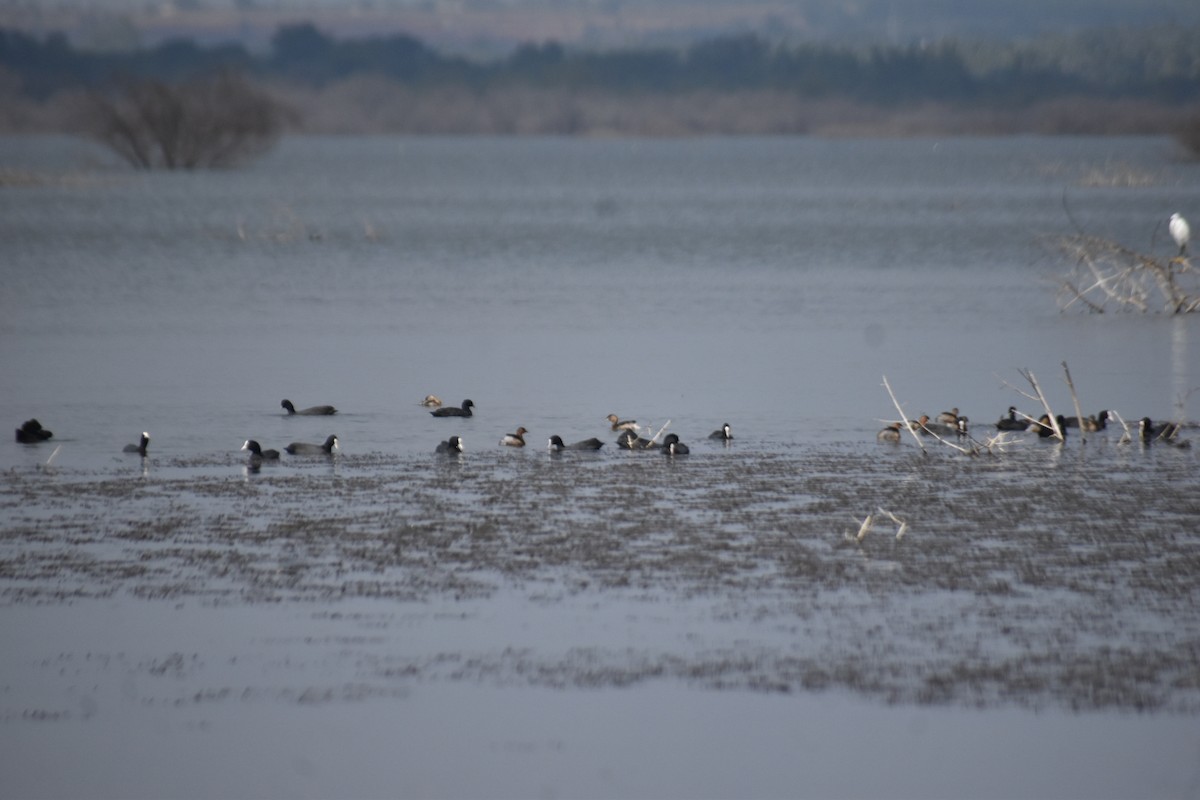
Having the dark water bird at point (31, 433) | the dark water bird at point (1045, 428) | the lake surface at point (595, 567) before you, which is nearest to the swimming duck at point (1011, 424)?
the lake surface at point (595, 567)

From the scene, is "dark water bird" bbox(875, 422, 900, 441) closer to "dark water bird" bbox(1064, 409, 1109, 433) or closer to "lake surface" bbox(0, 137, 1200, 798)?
"lake surface" bbox(0, 137, 1200, 798)

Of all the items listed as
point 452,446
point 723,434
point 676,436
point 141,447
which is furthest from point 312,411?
point 676,436

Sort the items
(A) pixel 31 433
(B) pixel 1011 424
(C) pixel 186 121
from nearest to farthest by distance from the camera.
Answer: (A) pixel 31 433 → (B) pixel 1011 424 → (C) pixel 186 121

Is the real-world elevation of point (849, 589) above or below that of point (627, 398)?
below

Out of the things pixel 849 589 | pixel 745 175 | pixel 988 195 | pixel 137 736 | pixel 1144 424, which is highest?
pixel 745 175

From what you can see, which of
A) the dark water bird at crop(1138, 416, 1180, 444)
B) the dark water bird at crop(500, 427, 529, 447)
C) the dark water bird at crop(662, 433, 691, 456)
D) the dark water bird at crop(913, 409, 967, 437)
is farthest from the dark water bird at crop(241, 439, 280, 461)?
the dark water bird at crop(1138, 416, 1180, 444)

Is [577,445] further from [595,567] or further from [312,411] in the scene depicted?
[595,567]

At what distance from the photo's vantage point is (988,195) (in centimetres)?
7294

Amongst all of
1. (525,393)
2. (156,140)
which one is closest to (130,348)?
(525,393)

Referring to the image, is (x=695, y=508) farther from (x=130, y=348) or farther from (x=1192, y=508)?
(x=130, y=348)

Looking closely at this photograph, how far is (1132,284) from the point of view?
84.5 ft

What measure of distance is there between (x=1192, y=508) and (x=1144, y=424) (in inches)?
122

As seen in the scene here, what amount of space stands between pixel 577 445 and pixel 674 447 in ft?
3.05

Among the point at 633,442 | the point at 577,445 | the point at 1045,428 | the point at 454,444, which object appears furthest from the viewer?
the point at 1045,428
